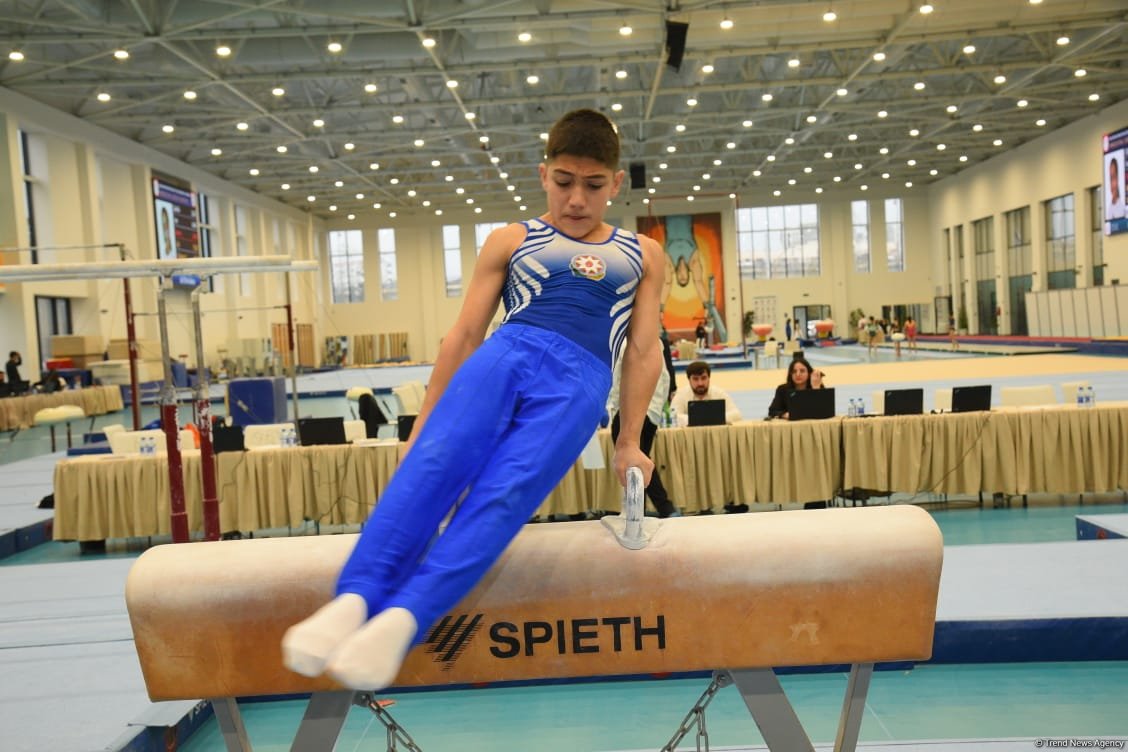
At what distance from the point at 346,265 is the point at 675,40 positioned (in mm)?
26077

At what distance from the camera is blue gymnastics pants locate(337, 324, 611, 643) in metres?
1.72

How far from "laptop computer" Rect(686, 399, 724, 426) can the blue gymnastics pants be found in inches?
217

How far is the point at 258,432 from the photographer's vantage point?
9.07 meters

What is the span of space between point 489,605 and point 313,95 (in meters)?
22.2

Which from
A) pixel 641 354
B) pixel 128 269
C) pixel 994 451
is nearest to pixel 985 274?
pixel 994 451

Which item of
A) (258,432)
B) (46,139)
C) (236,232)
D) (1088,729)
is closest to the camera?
(1088,729)

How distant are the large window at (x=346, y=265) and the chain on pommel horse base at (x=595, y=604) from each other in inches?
1429

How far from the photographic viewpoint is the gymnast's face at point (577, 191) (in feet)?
7.56

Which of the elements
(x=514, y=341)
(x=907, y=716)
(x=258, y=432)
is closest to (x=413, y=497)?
(x=514, y=341)

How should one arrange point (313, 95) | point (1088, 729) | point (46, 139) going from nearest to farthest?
point (1088, 729), point (46, 139), point (313, 95)

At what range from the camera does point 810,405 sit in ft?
24.9

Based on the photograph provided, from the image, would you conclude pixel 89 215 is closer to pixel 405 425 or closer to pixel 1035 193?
pixel 405 425

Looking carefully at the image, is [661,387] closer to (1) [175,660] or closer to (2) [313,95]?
(1) [175,660]

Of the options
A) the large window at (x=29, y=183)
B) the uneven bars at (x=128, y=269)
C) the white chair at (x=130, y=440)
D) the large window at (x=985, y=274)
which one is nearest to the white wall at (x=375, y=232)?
the large window at (x=29, y=183)
